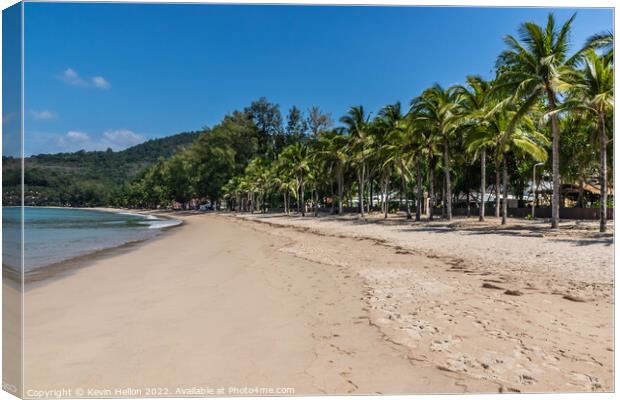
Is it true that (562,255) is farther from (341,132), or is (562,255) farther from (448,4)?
(341,132)

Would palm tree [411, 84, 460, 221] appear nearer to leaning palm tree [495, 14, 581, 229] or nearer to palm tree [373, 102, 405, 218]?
palm tree [373, 102, 405, 218]

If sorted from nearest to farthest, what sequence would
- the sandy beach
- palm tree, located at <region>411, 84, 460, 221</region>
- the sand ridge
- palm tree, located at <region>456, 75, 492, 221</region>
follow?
the sandy beach < the sand ridge < palm tree, located at <region>456, 75, 492, 221</region> < palm tree, located at <region>411, 84, 460, 221</region>

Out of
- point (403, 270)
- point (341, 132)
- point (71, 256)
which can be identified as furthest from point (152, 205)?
point (403, 270)

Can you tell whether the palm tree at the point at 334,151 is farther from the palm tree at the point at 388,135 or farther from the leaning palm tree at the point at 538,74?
the leaning palm tree at the point at 538,74

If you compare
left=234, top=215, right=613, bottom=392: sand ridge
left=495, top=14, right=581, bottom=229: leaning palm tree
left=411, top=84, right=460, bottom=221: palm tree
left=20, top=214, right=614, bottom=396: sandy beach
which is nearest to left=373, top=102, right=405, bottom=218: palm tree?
left=411, top=84, right=460, bottom=221: palm tree

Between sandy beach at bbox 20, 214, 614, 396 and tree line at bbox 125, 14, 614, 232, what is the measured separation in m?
3.35

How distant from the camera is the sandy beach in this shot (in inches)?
128

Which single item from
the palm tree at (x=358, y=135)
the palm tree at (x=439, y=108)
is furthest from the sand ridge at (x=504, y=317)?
the palm tree at (x=358, y=135)

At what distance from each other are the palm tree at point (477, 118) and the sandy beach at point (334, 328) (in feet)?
45.0

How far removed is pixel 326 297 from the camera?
20.8 feet

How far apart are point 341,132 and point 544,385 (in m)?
35.9

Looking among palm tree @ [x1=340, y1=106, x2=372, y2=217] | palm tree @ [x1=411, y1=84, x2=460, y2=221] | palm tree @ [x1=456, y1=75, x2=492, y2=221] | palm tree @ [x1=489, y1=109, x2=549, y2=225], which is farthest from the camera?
palm tree @ [x1=340, y1=106, x2=372, y2=217]

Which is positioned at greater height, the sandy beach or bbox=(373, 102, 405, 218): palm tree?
bbox=(373, 102, 405, 218): palm tree

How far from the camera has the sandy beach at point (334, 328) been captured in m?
3.25
